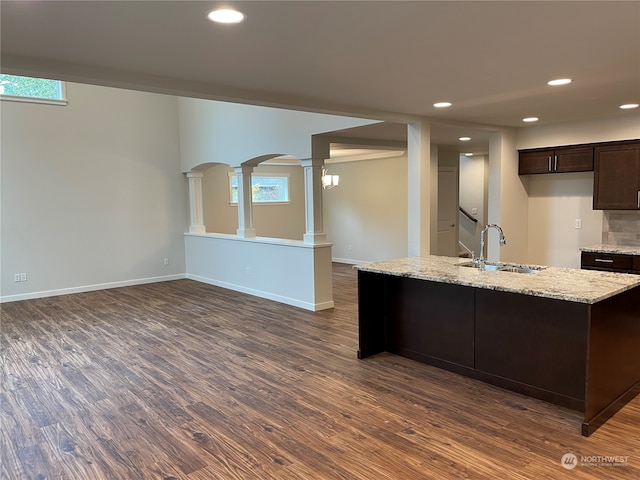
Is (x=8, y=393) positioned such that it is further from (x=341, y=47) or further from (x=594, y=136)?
(x=594, y=136)

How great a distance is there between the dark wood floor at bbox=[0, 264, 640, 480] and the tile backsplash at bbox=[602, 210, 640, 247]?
271 centimetres

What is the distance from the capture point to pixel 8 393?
3584 millimetres

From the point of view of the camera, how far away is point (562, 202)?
229 inches

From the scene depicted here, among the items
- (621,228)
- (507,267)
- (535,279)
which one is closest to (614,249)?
(621,228)

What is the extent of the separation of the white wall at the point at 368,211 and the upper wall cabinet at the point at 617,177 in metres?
4.14

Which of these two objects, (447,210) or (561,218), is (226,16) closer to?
(561,218)

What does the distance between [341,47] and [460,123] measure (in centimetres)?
307

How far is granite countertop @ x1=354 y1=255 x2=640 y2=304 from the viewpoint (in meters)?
2.80

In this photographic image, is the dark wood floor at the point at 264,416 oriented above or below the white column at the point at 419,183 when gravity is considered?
below

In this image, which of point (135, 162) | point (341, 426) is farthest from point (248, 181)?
point (341, 426)

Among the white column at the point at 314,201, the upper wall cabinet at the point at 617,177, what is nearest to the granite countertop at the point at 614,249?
the upper wall cabinet at the point at 617,177

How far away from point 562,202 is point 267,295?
13.9 feet

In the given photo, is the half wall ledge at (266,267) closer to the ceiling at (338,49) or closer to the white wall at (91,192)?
the white wall at (91,192)

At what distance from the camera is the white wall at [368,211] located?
30.1 feet
